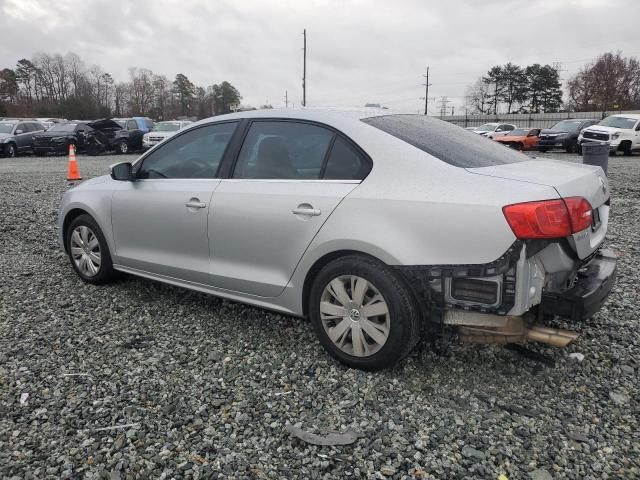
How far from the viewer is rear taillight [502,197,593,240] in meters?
2.54

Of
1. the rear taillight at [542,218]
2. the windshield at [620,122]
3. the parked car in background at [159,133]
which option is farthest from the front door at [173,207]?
the windshield at [620,122]

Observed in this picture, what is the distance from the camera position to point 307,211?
3135 millimetres

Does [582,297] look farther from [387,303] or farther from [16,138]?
[16,138]

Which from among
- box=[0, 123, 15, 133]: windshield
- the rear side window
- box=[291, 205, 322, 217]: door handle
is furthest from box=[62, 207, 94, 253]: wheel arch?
box=[0, 123, 15, 133]: windshield

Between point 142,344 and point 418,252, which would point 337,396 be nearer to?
point 418,252

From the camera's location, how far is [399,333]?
287 centimetres

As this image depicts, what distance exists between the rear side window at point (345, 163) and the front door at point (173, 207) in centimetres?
91

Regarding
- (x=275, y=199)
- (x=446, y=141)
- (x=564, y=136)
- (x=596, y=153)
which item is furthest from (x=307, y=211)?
(x=564, y=136)

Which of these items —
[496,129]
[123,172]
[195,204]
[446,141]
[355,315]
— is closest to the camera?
[355,315]

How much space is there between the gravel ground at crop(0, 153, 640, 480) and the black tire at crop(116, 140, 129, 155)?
21.5m

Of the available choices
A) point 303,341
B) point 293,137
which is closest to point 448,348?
point 303,341

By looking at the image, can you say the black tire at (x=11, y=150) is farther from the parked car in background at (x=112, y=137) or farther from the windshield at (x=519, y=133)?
the windshield at (x=519, y=133)

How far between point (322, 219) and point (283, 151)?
66cm

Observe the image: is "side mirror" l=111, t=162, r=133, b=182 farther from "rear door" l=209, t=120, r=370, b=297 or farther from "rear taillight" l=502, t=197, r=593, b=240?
"rear taillight" l=502, t=197, r=593, b=240
